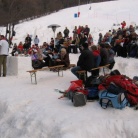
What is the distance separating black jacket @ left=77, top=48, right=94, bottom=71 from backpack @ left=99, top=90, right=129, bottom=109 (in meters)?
2.54

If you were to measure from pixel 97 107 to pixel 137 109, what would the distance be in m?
0.97

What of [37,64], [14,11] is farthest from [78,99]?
[14,11]

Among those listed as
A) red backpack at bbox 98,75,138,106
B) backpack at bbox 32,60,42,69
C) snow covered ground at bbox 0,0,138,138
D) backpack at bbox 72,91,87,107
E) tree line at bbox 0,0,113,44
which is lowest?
snow covered ground at bbox 0,0,138,138

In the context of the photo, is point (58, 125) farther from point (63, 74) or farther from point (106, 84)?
point (63, 74)

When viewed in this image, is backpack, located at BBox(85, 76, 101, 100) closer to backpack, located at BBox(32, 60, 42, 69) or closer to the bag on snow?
the bag on snow

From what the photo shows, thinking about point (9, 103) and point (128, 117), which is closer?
point (128, 117)

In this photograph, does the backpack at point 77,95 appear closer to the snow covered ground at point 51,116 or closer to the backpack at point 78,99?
the backpack at point 78,99

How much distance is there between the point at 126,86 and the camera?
8.07 metres

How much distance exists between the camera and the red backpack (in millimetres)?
7944

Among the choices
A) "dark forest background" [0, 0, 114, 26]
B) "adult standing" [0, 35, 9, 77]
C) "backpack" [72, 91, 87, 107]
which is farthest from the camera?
"dark forest background" [0, 0, 114, 26]

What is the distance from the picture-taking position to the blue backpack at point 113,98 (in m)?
7.66

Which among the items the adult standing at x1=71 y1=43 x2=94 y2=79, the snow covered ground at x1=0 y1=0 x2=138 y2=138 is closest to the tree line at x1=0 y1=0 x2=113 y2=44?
the snow covered ground at x1=0 y1=0 x2=138 y2=138

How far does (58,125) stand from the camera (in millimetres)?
7078

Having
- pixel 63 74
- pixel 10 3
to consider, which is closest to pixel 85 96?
pixel 63 74
